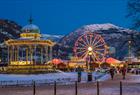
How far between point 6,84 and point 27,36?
24245 mm

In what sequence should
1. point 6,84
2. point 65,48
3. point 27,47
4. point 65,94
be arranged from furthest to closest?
point 65,48 < point 27,47 < point 6,84 < point 65,94

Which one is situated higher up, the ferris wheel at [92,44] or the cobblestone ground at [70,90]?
the ferris wheel at [92,44]

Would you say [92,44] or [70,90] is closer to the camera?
[70,90]

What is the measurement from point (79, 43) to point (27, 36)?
31805 mm

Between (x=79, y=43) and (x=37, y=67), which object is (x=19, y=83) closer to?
(x=37, y=67)

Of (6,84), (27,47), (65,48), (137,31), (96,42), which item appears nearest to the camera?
(6,84)

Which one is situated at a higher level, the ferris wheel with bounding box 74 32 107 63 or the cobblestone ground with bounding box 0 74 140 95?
the ferris wheel with bounding box 74 32 107 63

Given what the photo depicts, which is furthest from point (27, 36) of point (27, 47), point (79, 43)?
point (79, 43)

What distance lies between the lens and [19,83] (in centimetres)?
3981

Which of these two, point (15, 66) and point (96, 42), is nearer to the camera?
point (15, 66)

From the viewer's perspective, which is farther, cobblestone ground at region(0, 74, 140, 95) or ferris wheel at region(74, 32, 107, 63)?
ferris wheel at region(74, 32, 107, 63)

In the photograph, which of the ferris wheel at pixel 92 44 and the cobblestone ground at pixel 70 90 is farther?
the ferris wheel at pixel 92 44

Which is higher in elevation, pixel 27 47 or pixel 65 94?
pixel 27 47

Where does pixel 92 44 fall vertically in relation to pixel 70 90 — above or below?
above
